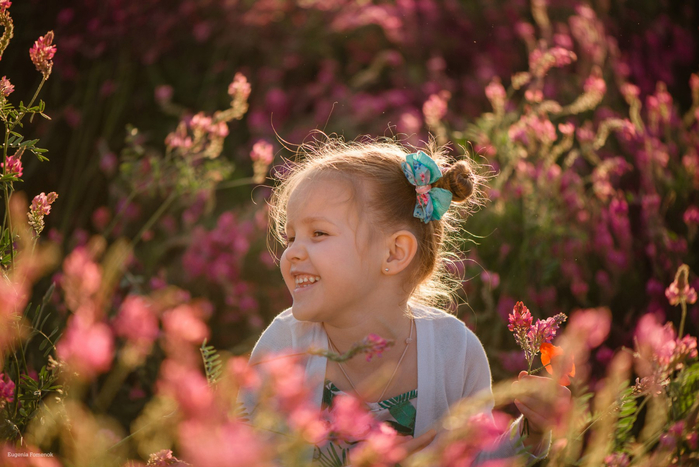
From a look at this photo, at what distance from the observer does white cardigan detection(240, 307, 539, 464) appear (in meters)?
1.89

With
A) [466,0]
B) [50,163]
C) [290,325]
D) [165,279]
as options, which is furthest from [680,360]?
[466,0]

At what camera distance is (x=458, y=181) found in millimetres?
2057

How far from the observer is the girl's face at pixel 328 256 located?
1.81 metres

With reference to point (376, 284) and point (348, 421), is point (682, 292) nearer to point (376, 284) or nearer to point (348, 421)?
point (376, 284)

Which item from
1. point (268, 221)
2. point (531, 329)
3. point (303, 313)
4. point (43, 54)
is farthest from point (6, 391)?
point (268, 221)

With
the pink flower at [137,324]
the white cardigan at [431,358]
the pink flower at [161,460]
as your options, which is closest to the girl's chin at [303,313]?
the white cardigan at [431,358]

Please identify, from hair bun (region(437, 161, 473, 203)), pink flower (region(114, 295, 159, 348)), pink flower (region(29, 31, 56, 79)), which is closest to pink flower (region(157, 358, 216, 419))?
pink flower (region(114, 295, 159, 348))

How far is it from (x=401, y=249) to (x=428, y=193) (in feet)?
0.60

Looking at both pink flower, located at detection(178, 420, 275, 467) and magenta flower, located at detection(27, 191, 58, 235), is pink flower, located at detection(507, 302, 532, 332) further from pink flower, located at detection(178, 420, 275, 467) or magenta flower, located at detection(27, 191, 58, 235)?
magenta flower, located at detection(27, 191, 58, 235)

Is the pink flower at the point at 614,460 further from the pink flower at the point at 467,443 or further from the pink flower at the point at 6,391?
the pink flower at the point at 6,391

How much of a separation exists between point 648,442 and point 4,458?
1.02 m

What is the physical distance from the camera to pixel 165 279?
302cm

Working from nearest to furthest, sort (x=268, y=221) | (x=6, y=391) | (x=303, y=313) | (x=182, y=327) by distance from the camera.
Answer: (x=182, y=327)
(x=6, y=391)
(x=303, y=313)
(x=268, y=221)

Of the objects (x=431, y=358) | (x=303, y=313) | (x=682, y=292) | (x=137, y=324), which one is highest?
(x=137, y=324)
